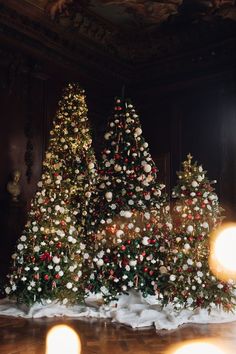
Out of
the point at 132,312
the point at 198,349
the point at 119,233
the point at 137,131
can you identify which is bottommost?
the point at 198,349

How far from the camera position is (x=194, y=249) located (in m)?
6.65

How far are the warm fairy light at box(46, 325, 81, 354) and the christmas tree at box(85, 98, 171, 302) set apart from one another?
4.06ft

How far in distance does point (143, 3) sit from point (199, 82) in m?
2.54

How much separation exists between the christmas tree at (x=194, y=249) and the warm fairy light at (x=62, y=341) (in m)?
1.66

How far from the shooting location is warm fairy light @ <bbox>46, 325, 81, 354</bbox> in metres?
4.72

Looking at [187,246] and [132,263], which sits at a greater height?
[187,246]

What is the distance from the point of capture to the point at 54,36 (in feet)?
31.4

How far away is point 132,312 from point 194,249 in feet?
4.14

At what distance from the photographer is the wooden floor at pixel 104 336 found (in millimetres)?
4844

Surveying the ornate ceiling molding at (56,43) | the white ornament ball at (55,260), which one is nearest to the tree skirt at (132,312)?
the white ornament ball at (55,260)

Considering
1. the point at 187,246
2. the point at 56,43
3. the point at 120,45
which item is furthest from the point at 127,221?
the point at 120,45

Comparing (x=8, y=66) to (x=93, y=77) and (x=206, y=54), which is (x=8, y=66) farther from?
(x=206, y=54)

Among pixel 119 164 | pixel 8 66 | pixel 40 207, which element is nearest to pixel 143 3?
pixel 8 66

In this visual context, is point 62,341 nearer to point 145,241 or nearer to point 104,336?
point 104,336
